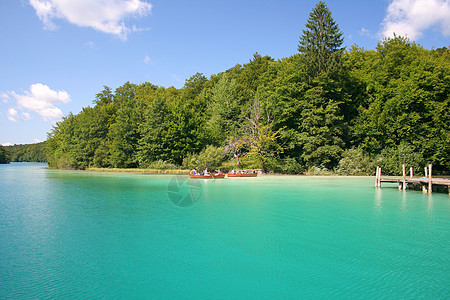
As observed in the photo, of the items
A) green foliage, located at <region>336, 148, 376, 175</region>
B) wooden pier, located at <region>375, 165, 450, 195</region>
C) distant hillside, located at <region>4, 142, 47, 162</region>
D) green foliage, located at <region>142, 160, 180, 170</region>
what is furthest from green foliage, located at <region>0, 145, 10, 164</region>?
wooden pier, located at <region>375, 165, 450, 195</region>

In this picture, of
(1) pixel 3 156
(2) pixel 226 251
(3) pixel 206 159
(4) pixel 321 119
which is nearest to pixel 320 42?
(4) pixel 321 119

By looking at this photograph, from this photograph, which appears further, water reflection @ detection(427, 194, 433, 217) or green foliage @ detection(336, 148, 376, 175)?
green foliage @ detection(336, 148, 376, 175)

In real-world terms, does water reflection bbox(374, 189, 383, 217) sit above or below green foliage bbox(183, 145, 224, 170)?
below

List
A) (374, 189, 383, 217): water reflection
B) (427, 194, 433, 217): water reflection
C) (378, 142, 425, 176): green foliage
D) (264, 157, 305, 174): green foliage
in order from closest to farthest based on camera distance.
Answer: (427, 194, 433, 217): water reflection → (374, 189, 383, 217): water reflection → (378, 142, 425, 176): green foliage → (264, 157, 305, 174): green foliage

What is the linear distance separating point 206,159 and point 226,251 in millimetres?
33527

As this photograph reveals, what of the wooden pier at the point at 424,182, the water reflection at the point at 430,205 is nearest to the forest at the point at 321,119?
the wooden pier at the point at 424,182

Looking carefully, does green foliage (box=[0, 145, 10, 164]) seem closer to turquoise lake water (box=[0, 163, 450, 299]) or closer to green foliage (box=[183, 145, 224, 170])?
green foliage (box=[183, 145, 224, 170])

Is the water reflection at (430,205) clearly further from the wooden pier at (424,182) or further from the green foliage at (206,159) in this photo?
the green foliage at (206,159)

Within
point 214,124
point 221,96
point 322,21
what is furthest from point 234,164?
point 322,21

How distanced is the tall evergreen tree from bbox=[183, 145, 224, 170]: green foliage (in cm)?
1555

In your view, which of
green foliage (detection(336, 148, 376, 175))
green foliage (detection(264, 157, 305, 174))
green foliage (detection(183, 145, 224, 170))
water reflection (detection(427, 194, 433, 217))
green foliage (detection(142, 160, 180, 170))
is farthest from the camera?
green foliage (detection(142, 160, 180, 170))

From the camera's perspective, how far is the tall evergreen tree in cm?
3866

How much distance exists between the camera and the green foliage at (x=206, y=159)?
42.5 m

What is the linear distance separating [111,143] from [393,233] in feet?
180
